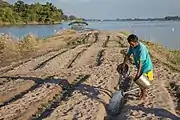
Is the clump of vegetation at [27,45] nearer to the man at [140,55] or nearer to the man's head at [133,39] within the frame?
the man at [140,55]

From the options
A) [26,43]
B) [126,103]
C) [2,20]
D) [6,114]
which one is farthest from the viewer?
[2,20]

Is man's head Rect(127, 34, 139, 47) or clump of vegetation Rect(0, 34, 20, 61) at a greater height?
man's head Rect(127, 34, 139, 47)

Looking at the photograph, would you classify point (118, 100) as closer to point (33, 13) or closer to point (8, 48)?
point (8, 48)

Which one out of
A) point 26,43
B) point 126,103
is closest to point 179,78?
point 126,103

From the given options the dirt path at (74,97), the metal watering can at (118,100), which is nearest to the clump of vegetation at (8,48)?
the dirt path at (74,97)

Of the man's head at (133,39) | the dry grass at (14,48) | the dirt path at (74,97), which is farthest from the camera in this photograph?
the dry grass at (14,48)

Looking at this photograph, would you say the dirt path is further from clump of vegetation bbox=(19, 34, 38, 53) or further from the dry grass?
clump of vegetation bbox=(19, 34, 38, 53)

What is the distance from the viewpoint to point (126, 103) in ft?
35.3

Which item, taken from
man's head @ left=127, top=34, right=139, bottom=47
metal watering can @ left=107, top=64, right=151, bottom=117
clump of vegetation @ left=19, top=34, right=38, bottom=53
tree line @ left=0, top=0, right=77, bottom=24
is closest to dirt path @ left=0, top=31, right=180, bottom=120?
metal watering can @ left=107, top=64, right=151, bottom=117

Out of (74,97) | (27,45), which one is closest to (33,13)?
(27,45)

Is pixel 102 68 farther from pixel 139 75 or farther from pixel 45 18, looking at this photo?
pixel 45 18

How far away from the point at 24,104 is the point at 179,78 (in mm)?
6380

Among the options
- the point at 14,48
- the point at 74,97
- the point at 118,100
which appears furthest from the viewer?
the point at 14,48

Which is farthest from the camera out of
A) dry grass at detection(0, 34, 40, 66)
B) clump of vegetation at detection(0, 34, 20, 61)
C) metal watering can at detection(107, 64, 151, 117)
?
clump of vegetation at detection(0, 34, 20, 61)
